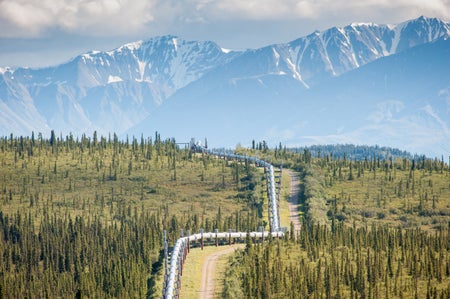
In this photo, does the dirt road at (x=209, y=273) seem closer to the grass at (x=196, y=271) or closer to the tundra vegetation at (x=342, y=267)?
the grass at (x=196, y=271)

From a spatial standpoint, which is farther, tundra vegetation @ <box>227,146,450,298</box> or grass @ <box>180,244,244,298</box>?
grass @ <box>180,244,244,298</box>

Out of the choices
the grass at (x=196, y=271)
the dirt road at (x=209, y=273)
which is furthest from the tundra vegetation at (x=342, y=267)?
the dirt road at (x=209, y=273)

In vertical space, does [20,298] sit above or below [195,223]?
below

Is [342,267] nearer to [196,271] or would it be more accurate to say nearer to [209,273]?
[209,273]

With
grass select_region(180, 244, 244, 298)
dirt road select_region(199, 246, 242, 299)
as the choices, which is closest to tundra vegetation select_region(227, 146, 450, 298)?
grass select_region(180, 244, 244, 298)

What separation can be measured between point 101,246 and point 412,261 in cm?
6933

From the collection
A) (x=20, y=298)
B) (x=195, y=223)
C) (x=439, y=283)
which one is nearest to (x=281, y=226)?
(x=195, y=223)

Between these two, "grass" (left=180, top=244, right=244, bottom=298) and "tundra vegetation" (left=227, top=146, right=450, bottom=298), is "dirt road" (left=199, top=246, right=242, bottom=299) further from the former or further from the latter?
"tundra vegetation" (left=227, top=146, right=450, bottom=298)

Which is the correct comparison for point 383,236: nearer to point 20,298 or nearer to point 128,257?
point 128,257

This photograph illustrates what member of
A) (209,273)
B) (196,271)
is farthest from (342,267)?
(196,271)

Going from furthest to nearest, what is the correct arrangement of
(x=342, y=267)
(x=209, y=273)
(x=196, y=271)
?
(x=196, y=271), (x=209, y=273), (x=342, y=267)

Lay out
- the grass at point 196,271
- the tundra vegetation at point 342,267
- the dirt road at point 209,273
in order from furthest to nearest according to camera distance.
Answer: the grass at point 196,271, the dirt road at point 209,273, the tundra vegetation at point 342,267

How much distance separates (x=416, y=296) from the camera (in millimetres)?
114625

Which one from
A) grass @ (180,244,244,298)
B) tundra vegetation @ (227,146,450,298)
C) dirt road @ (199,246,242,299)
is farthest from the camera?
grass @ (180,244,244,298)
